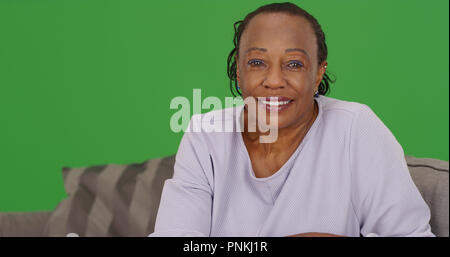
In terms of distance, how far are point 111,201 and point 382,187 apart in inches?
43.3

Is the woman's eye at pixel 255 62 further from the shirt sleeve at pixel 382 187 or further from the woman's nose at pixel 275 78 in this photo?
the shirt sleeve at pixel 382 187

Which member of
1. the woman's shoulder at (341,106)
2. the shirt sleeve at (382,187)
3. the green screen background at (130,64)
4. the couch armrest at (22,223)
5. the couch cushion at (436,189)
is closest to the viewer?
the shirt sleeve at (382,187)

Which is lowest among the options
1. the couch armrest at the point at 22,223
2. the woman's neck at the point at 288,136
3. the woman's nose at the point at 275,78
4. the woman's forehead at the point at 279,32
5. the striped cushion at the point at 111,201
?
the couch armrest at the point at 22,223

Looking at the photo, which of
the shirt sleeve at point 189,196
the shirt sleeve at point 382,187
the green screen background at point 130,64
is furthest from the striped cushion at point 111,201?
the shirt sleeve at point 382,187

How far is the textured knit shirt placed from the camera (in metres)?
1.22

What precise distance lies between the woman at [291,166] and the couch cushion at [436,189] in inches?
15.4

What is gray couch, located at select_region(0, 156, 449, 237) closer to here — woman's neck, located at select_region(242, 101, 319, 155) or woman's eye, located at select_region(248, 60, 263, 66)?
woman's neck, located at select_region(242, 101, 319, 155)

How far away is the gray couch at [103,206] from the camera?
1962mm

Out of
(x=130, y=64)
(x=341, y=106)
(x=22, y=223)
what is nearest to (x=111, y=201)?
(x=22, y=223)

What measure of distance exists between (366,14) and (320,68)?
1.06 metres

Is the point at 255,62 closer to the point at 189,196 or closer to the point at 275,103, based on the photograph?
the point at 275,103
